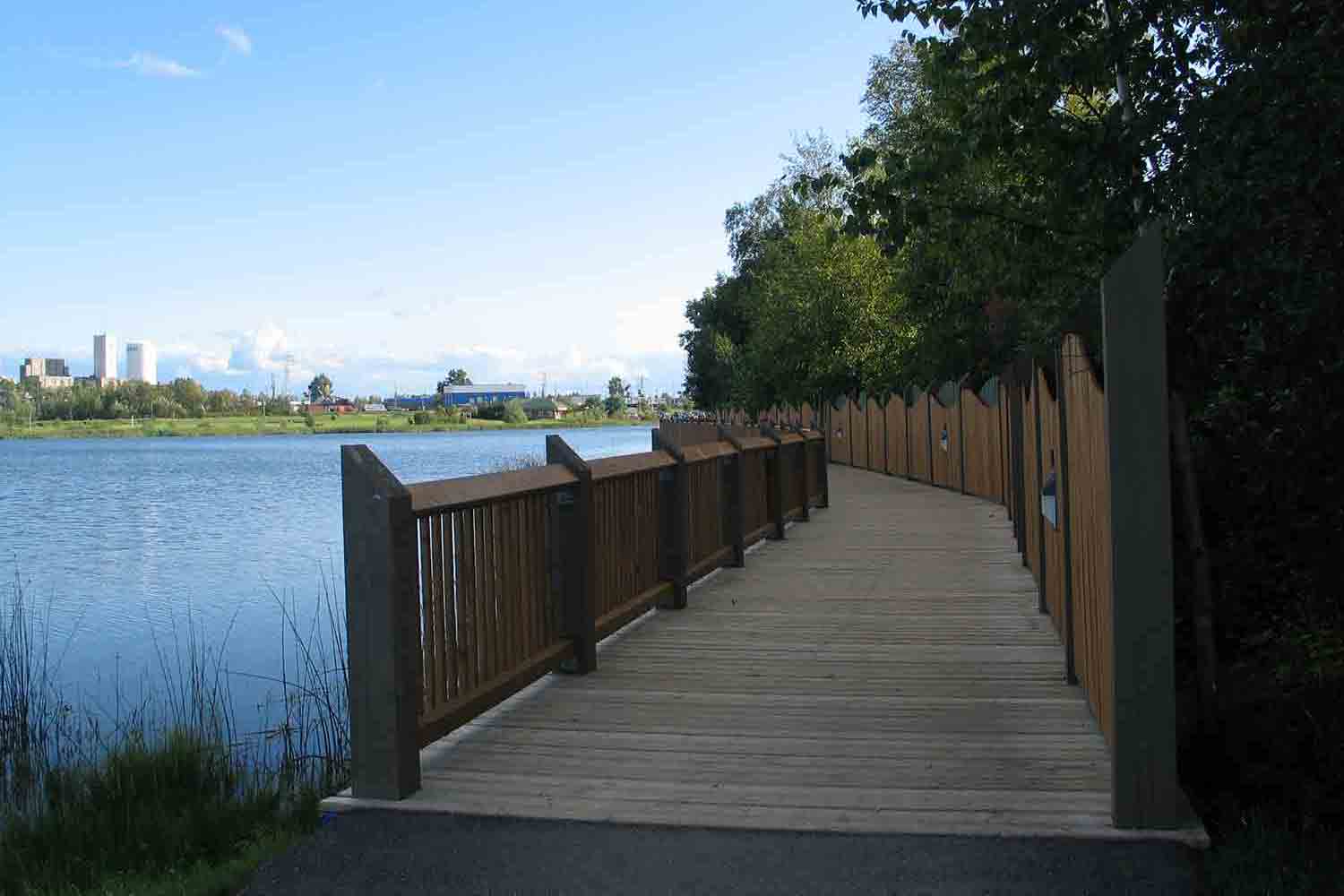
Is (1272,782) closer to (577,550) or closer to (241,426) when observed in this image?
(577,550)

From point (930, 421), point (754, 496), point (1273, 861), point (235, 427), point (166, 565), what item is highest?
point (235, 427)

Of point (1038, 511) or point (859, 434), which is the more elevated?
point (859, 434)

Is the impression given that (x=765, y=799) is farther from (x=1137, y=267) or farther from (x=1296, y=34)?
(x=1296, y=34)

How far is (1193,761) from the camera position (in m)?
5.24

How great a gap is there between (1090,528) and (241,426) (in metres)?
181

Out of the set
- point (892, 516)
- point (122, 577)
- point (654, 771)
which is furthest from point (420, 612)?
point (122, 577)

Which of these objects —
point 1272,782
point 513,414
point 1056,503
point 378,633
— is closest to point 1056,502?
point 1056,503

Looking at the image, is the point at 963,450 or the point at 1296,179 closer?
the point at 1296,179

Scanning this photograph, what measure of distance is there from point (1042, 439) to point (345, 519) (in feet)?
15.4

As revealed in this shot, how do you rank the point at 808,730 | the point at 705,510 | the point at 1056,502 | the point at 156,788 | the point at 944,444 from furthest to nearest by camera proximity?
1. the point at 944,444
2. the point at 705,510
3. the point at 156,788
4. the point at 1056,502
5. the point at 808,730

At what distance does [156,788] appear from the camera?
683cm

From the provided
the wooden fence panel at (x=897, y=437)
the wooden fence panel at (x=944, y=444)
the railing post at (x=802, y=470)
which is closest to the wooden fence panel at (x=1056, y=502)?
the railing post at (x=802, y=470)

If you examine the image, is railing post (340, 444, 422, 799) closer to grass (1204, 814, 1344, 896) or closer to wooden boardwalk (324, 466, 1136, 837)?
wooden boardwalk (324, 466, 1136, 837)

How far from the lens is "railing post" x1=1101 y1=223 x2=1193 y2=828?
13.7ft
